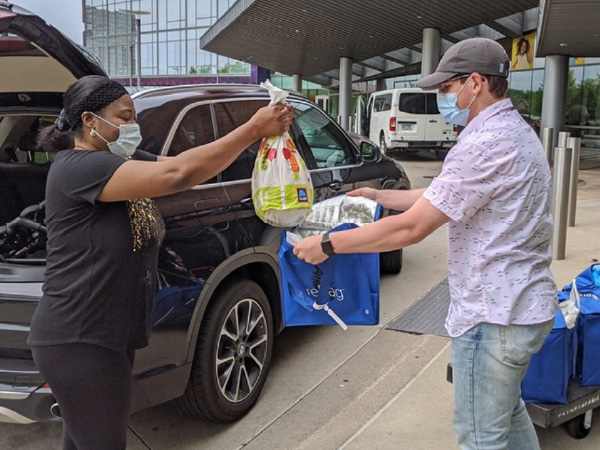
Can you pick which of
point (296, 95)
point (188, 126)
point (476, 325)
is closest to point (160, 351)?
point (188, 126)

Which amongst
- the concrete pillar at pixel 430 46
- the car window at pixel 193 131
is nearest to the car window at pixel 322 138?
the car window at pixel 193 131

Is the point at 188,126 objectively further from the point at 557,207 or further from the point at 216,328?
the point at 557,207

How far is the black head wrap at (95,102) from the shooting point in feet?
6.88

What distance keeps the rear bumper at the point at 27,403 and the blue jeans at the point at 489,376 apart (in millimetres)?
1696

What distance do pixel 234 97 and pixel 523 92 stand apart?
24.2m

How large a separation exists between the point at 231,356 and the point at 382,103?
17.9m

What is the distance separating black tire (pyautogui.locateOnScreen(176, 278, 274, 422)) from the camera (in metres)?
3.18

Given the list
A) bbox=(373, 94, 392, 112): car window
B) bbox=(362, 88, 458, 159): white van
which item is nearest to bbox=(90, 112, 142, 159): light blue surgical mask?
bbox=(362, 88, 458, 159): white van

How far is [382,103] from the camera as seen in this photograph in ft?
66.8

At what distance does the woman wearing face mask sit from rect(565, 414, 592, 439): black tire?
2219mm

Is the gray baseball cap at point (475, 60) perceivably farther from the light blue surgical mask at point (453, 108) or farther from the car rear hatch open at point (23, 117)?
the car rear hatch open at point (23, 117)

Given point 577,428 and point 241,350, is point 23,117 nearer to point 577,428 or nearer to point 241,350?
point 241,350

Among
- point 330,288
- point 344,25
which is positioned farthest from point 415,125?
point 330,288

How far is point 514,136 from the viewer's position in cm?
194
